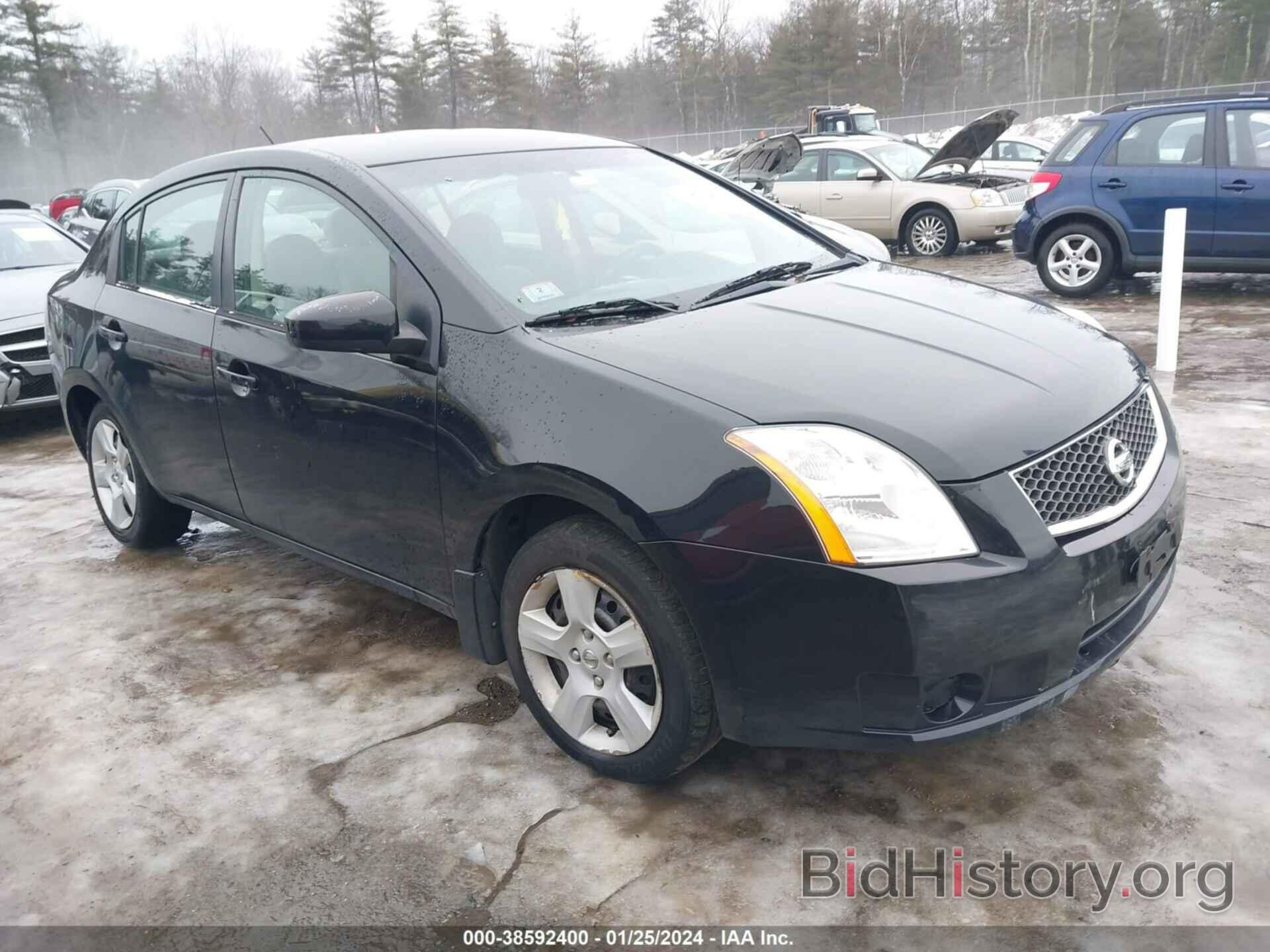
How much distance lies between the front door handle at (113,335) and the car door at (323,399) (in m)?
0.79

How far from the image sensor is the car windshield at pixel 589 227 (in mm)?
3131

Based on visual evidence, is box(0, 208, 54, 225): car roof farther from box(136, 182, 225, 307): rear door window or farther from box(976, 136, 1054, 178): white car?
box(976, 136, 1054, 178): white car

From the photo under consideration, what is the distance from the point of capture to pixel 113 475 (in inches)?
192

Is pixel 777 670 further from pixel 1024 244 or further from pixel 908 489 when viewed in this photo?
pixel 1024 244

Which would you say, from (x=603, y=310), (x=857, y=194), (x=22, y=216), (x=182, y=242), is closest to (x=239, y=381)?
(x=182, y=242)

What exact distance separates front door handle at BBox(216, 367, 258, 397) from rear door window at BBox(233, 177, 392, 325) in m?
0.21

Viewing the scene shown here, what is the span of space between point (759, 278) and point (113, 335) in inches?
106

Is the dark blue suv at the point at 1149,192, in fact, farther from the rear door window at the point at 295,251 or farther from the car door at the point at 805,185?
the rear door window at the point at 295,251

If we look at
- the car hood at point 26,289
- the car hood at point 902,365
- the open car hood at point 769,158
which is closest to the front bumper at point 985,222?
the open car hood at point 769,158

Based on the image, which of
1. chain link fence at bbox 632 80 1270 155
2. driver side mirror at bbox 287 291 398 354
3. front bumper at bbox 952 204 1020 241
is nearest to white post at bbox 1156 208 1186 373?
driver side mirror at bbox 287 291 398 354

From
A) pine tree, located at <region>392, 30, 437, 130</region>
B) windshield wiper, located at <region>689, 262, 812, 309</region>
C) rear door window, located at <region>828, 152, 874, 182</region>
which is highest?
pine tree, located at <region>392, 30, 437, 130</region>

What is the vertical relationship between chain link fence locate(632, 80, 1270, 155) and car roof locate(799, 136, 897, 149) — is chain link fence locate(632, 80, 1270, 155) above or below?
above

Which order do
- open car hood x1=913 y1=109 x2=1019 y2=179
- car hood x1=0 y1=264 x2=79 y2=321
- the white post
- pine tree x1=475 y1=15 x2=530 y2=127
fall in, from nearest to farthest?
the white post
car hood x1=0 y1=264 x2=79 y2=321
open car hood x1=913 y1=109 x2=1019 y2=179
pine tree x1=475 y1=15 x2=530 y2=127

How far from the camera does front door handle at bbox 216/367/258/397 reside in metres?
3.59
